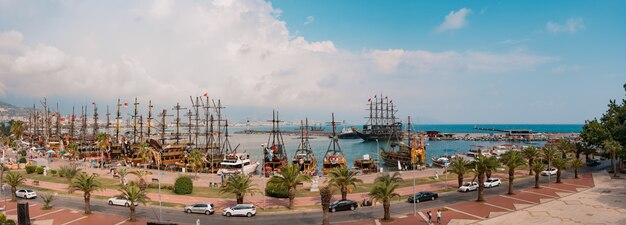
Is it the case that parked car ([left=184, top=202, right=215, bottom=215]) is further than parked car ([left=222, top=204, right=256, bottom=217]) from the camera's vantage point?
Yes

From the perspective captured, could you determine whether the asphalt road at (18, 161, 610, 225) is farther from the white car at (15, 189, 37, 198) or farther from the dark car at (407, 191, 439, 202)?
the white car at (15, 189, 37, 198)

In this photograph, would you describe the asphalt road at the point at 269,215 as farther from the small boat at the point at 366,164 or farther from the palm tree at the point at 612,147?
the small boat at the point at 366,164

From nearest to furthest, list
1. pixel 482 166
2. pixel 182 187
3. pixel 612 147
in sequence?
pixel 482 166, pixel 182 187, pixel 612 147

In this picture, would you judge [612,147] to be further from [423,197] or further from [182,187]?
[182,187]

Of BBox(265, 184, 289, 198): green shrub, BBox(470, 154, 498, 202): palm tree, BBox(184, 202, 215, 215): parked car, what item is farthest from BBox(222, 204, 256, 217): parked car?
BBox(470, 154, 498, 202): palm tree

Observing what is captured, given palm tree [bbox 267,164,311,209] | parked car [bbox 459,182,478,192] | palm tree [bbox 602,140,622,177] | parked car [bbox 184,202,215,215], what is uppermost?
palm tree [bbox 602,140,622,177]

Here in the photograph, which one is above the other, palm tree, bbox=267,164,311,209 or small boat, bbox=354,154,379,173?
palm tree, bbox=267,164,311,209

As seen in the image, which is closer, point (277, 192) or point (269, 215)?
point (269, 215)

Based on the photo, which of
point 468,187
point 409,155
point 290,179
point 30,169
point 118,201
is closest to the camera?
point 290,179

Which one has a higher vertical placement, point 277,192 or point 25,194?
point 277,192

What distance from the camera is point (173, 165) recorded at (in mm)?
98938

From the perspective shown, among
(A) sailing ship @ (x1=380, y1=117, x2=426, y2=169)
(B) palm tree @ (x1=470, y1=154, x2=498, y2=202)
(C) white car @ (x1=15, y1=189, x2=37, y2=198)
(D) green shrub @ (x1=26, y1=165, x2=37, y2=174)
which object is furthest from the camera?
(A) sailing ship @ (x1=380, y1=117, x2=426, y2=169)

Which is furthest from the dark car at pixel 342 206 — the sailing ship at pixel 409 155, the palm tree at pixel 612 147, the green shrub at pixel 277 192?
the sailing ship at pixel 409 155

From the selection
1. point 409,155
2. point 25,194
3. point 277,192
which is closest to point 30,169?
point 25,194
